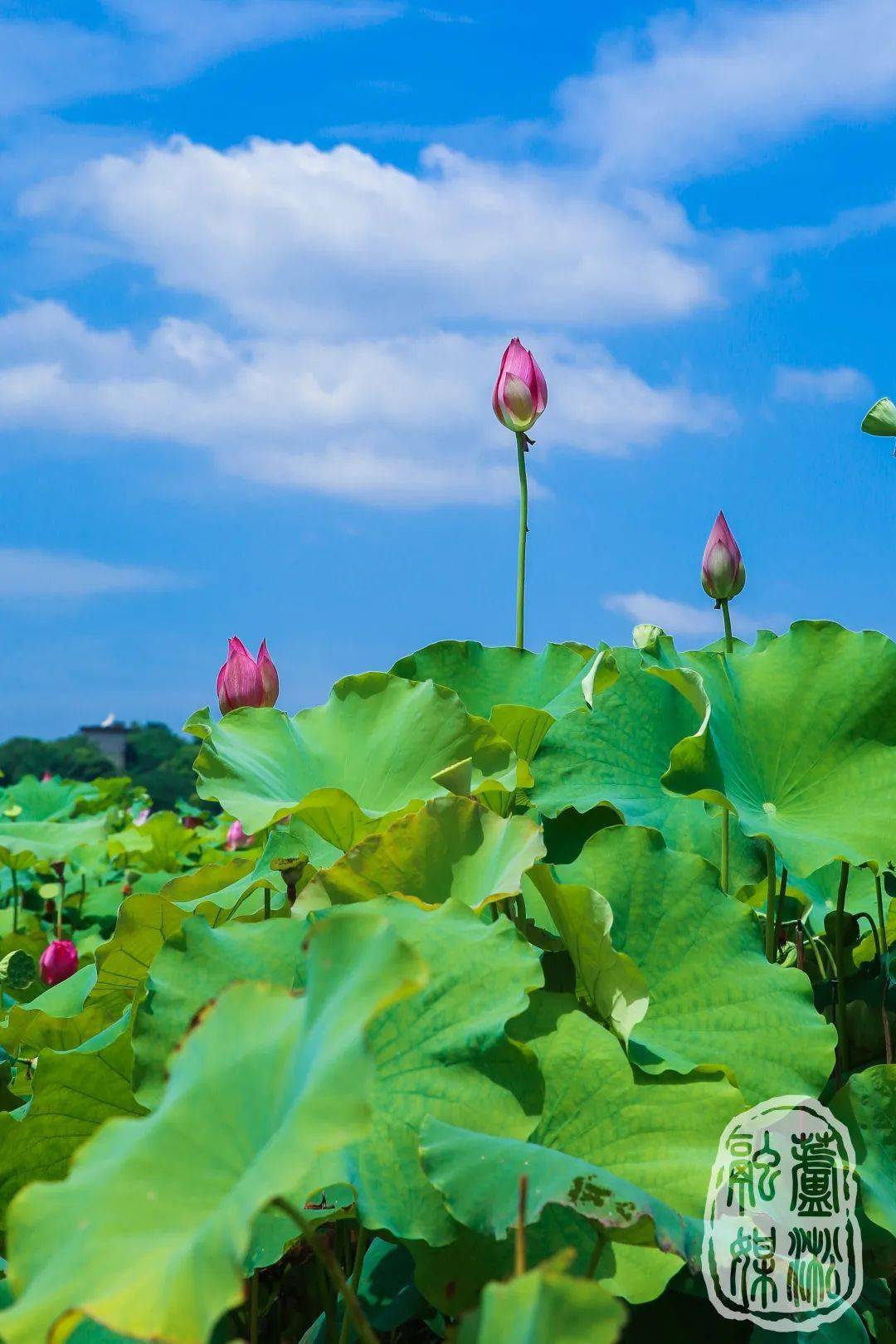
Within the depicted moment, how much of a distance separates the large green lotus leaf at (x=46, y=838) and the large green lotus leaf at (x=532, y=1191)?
2.09 meters

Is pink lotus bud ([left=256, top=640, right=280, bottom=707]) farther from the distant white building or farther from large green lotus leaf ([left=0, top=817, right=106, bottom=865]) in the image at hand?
the distant white building

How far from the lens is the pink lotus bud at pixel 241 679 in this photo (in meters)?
1.37

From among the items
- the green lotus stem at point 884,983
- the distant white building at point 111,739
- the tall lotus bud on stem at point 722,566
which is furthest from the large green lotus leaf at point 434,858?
the distant white building at point 111,739

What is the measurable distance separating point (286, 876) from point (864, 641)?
663mm

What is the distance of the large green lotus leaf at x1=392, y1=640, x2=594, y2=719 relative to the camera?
4.35ft

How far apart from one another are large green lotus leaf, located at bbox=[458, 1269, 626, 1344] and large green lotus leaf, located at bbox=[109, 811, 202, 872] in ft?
10.7

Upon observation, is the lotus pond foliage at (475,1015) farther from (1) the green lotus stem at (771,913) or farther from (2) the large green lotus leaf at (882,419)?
(2) the large green lotus leaf at (882,419)

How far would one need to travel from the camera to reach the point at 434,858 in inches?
34.0

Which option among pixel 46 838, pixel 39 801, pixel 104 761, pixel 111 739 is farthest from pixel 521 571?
pixel 111 739

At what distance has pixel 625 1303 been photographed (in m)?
0.73

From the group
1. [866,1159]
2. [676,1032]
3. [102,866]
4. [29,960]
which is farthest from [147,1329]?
[102,866]

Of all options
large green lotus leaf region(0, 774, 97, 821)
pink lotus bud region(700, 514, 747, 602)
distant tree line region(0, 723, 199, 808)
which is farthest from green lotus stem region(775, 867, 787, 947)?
distant tree line region(0, 723, 199, 808)

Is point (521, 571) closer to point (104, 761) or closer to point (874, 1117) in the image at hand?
point (874, 1117)

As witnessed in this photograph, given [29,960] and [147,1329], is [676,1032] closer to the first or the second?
[147,1329]
